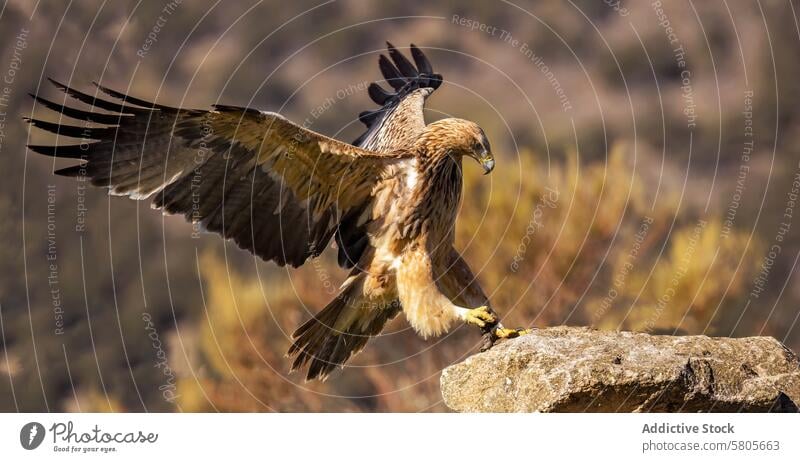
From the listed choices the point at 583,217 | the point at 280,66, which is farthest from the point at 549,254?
the point at 280,66

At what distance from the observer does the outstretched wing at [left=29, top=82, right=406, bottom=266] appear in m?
7.90

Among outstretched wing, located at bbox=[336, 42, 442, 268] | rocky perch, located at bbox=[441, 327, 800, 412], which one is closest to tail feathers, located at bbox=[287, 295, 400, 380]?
outstretched wing, located at bbox=[336, 42, 442, 268]

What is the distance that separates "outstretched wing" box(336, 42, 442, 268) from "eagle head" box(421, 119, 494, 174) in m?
0.46

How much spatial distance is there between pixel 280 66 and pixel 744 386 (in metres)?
10.3

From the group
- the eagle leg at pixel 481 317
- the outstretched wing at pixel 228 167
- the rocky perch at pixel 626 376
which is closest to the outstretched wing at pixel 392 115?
the outstretched wing at pixel 228 167

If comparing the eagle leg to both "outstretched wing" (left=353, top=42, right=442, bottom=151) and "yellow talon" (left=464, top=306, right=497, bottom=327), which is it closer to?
"yellow talon" (left=464, top=306, right=497, bottom=327)

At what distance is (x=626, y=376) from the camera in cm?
679

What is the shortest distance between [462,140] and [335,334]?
1.73 meters

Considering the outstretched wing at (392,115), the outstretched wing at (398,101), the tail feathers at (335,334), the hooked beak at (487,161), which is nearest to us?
the hooked beak at (487,161)

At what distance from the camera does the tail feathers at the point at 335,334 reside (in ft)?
28.7

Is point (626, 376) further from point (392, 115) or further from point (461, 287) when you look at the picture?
point (392, 115)

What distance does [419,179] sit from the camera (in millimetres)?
8719

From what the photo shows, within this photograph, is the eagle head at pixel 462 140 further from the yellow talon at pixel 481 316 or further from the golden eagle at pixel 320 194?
the yellow talon at pixel 481 316
